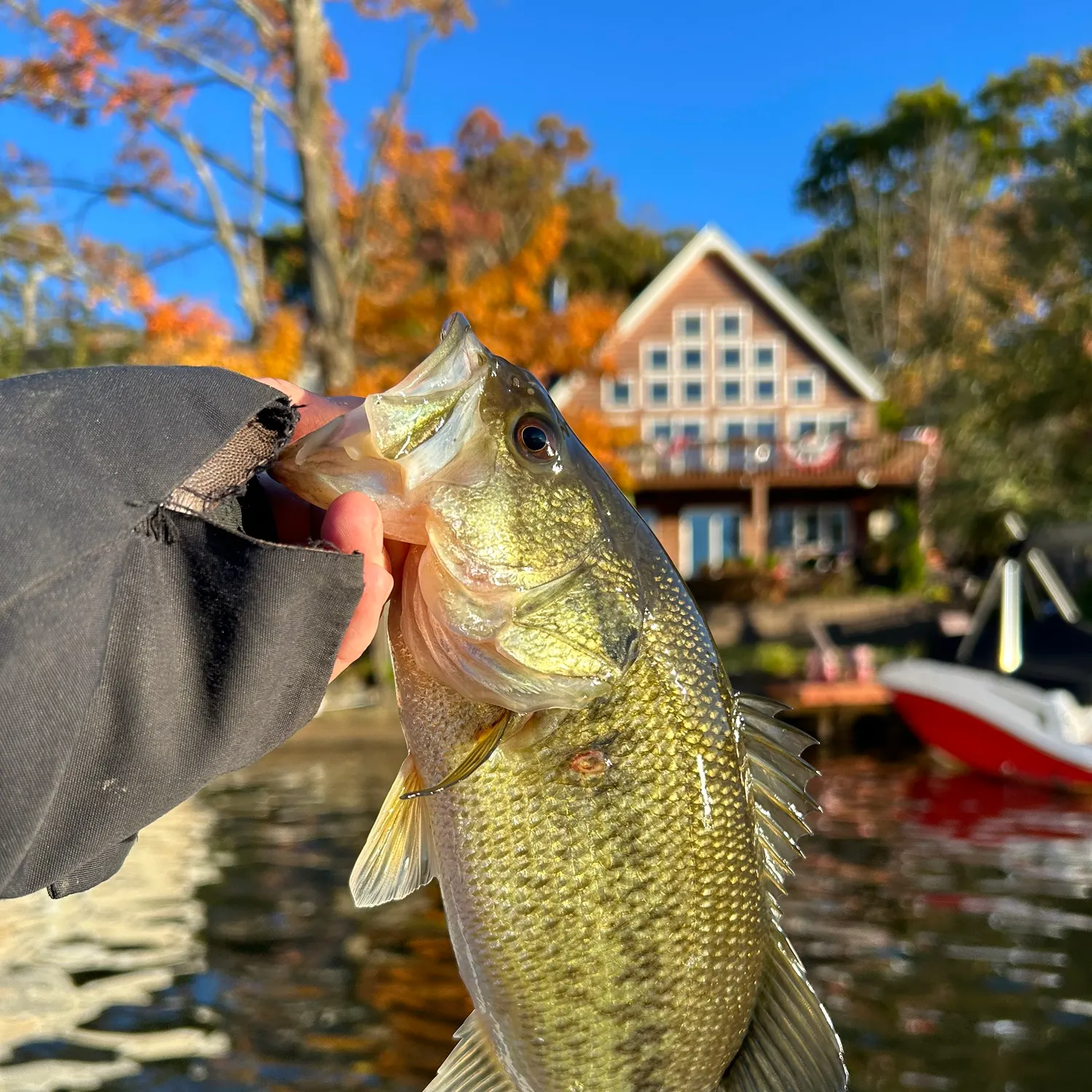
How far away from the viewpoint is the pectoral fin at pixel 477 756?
5.09ft

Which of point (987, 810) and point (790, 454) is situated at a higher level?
point (790, 454)

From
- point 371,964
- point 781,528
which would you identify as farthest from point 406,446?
point 781,528

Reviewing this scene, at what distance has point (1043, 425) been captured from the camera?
2216 cm

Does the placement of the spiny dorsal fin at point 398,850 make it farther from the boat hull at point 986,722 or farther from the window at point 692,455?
the window at point 692,455

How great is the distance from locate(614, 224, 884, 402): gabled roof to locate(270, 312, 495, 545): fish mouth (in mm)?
29068

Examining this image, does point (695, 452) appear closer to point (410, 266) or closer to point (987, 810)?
point (410, 266)

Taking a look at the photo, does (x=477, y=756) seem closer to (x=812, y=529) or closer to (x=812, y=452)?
(x=812, y=452)

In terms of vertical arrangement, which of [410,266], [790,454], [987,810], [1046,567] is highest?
[410,266]

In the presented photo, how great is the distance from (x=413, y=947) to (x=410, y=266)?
14.2 m

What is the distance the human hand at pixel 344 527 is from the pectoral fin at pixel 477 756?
0.73ft

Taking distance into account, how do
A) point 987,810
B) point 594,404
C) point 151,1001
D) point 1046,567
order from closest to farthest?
1. point 151,1001
2. point 987,810
3. point 1046,567
4. point 594,404

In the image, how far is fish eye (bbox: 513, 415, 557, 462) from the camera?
5.37ft

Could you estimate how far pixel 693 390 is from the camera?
103ft

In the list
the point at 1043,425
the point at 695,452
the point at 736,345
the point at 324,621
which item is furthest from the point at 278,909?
the point at 736,345
